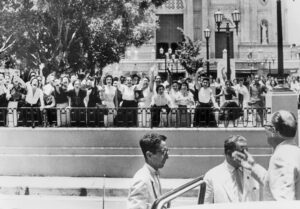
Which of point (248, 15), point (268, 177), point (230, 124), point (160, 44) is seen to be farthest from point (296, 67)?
point (268, 177)

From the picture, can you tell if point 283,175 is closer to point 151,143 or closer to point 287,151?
point 287,151

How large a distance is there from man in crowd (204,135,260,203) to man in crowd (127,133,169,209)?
0.44 m

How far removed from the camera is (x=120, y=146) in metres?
14.0

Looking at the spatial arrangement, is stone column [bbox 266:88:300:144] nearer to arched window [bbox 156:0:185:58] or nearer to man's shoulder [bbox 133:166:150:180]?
man's shoulder [bbox 133:166:150:180]

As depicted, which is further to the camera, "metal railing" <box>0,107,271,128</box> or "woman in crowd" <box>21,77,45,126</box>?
"woman in crowd" <box>21,77,45,126</box>

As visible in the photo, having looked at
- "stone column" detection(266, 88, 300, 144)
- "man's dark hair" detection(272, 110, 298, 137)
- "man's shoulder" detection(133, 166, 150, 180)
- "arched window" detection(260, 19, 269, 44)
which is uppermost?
"arched window" detection(260, 19, 269, 44)

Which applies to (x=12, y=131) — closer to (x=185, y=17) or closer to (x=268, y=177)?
(x=268, y=177)

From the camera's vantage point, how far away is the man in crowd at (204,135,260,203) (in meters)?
4.89

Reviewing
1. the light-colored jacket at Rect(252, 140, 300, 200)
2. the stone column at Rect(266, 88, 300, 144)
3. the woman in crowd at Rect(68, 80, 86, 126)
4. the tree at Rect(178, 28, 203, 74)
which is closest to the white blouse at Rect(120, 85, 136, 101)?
the woman in crowd at Rect(68, 80, 86, 126)

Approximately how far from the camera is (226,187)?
4922 millimetres

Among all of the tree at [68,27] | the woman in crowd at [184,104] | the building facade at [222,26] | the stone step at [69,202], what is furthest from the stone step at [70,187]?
the building facade at [222,26]

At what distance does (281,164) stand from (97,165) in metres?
9.54

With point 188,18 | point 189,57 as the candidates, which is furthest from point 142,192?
point 188,18

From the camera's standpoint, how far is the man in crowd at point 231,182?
4.89 metres
